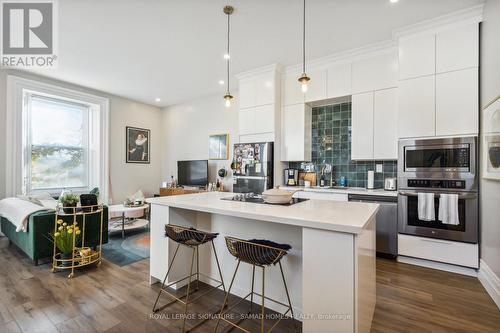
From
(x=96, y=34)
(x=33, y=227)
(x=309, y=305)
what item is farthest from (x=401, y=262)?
(x=96, y=34)

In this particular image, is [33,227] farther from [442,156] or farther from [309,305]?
[442,156]

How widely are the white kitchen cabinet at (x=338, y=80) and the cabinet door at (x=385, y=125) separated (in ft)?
1.51

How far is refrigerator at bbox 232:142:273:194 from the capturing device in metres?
4.02

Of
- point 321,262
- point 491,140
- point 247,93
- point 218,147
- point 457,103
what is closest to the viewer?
point 321,262

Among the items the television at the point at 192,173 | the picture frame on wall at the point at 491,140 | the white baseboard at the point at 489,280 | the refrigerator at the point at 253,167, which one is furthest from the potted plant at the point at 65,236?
the picture frame on wall at the point at 491,140

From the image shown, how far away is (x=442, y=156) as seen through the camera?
2.79 meters

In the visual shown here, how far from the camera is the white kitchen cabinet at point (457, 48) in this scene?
104 inches

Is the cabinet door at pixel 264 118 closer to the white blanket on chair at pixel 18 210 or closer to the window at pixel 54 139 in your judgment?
the white blanket on chair at pixel 18 210

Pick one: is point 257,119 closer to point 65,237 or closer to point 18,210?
point 65,237

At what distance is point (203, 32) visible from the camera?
119 inches

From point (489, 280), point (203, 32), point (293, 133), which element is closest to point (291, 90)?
point (293, 133)

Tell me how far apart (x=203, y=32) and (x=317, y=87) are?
1966 mm

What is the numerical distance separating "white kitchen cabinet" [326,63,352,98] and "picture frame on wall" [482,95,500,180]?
164cm

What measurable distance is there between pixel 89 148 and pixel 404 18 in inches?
245
